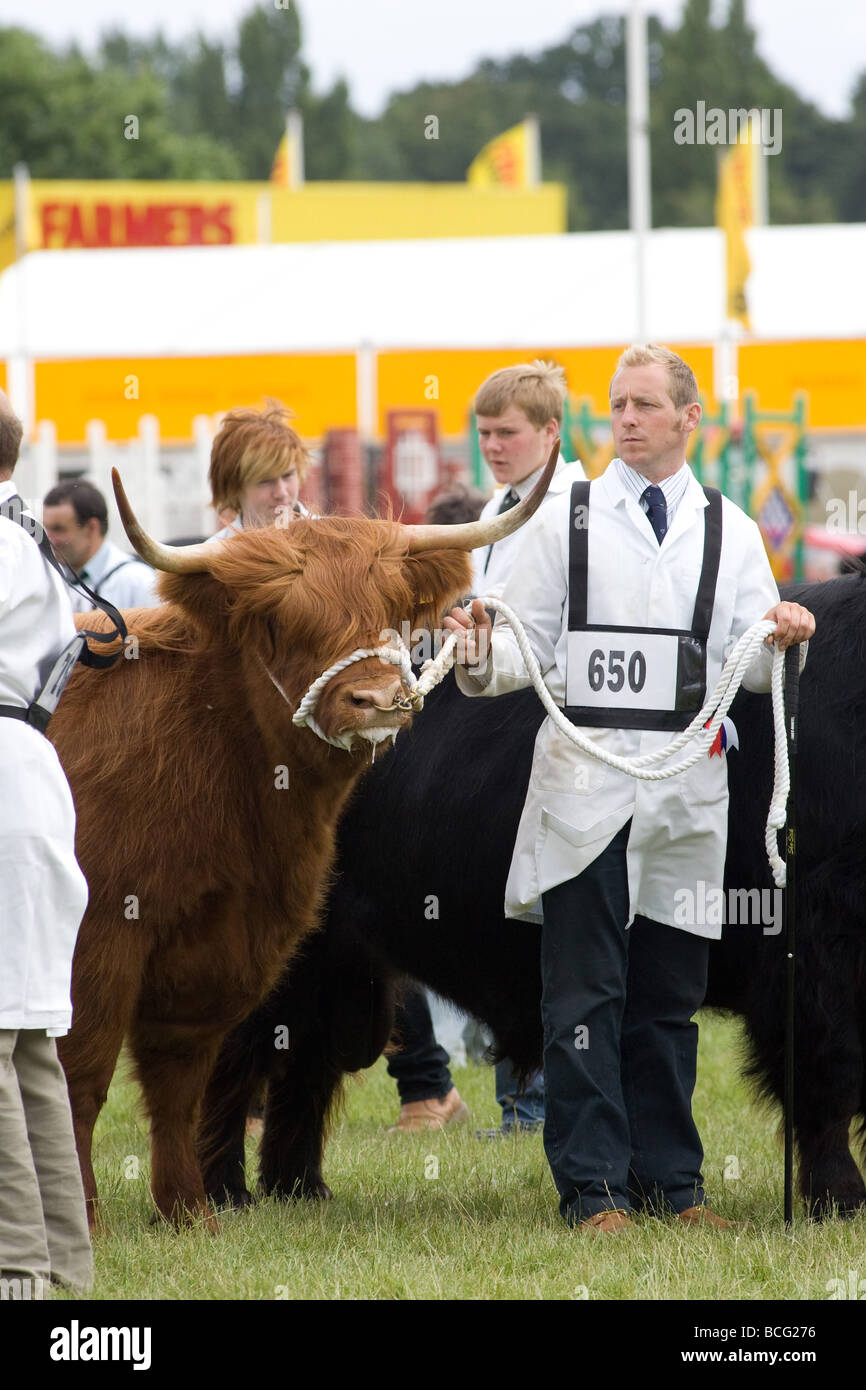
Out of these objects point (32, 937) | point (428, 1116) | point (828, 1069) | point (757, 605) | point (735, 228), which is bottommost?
point (428, 1116)

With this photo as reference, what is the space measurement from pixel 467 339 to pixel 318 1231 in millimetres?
19853

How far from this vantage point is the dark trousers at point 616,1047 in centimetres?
455

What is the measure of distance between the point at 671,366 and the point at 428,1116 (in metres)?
3.10

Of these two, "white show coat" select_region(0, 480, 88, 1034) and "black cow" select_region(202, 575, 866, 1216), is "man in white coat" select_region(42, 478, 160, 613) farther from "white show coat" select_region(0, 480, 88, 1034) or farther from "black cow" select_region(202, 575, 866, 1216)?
"white show coat" select_region(0, 480, 88, 1034)

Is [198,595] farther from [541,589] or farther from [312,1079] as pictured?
[312,1079]

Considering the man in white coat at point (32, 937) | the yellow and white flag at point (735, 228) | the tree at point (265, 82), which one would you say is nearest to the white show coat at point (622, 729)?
the man in white coat at point (32, 937)

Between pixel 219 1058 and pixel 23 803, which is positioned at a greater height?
pixel 23 803

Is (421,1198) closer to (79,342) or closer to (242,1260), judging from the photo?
(242,1260)

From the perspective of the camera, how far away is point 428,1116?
6547 millimetres

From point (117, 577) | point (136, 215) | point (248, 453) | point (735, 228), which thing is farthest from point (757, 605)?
point (136, 215)

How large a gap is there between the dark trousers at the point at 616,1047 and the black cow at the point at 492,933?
0.86ft

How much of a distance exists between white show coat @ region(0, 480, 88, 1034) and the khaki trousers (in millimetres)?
91

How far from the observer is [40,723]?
3.73 meters
